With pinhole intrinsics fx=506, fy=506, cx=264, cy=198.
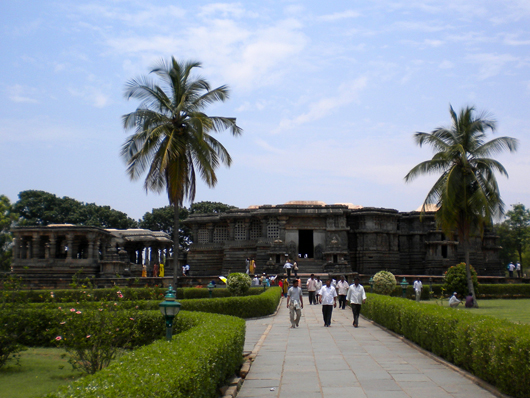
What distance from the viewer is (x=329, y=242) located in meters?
37.8

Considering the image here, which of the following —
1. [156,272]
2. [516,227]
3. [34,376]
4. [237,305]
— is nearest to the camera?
[34,376]

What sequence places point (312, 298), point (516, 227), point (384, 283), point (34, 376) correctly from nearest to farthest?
point (34, 376)
point (384, 283)
point (312, 298)
point (516, 227)

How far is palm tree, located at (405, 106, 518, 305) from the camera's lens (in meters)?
24.2

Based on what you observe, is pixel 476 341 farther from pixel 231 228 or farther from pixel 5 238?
pixel 5 238

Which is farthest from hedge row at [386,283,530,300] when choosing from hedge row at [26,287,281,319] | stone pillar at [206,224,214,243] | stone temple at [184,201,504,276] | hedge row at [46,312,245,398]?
hedge row at [46,312,245,398]

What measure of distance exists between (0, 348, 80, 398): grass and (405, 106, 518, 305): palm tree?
18.8 meters

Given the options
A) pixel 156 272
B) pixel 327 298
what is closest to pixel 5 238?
pixel 156 272

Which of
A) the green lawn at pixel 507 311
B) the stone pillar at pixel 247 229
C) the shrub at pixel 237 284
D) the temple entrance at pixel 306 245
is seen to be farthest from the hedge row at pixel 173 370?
the temple entrance at pixel 306 245

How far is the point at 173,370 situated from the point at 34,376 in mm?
5937

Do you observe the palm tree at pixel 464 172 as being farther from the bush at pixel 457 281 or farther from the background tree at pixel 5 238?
the background tree at pixel 5 238

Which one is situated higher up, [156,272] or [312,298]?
[156,272]

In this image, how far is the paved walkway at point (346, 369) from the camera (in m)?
7.89

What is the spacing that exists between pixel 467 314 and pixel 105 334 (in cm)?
697

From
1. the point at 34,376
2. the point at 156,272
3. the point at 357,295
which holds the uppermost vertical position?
the point at 357,295
